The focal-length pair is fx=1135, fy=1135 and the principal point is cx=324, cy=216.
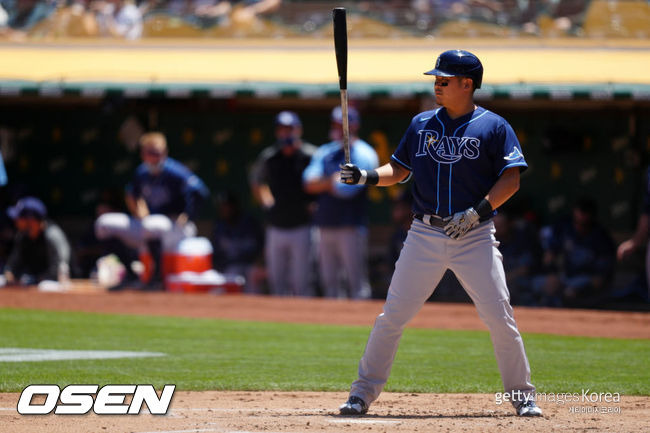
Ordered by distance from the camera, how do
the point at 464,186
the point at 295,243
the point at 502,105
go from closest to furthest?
1. the point at 464,186
2. the point at 295,243
3. the point at 502,105

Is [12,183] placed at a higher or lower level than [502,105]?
lower

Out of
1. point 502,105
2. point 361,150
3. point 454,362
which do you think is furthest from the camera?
point 502,105

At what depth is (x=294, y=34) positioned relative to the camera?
15484 millimetres

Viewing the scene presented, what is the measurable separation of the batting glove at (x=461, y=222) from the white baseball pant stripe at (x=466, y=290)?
99 mm

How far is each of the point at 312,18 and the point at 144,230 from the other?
4.60m

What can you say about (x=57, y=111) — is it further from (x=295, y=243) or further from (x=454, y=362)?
(x=454, y=362)

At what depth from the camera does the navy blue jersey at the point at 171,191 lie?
12.6 m

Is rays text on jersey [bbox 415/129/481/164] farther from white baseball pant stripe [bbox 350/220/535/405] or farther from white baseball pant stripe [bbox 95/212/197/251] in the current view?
white baseball pant stripe [bbox 95/212/197/251]

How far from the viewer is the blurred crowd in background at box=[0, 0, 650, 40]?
1503 cm

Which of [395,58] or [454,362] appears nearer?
[454,362]

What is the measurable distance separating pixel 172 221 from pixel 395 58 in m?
3.82

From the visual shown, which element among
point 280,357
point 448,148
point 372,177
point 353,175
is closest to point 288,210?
point 280,357

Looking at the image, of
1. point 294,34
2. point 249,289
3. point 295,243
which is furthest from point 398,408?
Answer: point 294,34

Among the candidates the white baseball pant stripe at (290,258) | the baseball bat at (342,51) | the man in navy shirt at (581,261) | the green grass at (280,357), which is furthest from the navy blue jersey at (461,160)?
the man in navy shirt at (581,261)
